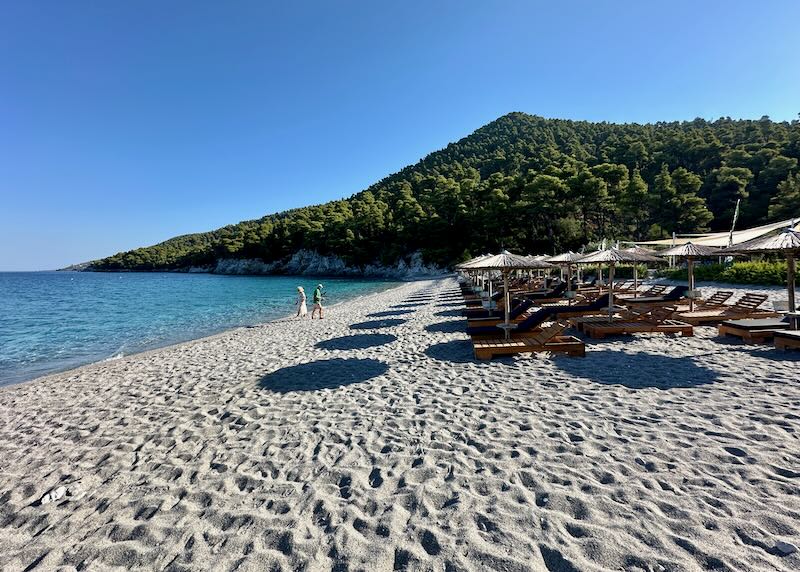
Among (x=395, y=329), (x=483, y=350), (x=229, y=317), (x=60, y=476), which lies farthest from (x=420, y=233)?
(x=60, y=476)

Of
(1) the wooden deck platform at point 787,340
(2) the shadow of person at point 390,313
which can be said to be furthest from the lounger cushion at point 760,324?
(2) the shadow of person at point 390,313

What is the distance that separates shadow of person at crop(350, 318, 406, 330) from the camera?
12.0 m

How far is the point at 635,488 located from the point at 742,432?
6.03 ft

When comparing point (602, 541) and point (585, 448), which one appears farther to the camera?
point (585, 448)

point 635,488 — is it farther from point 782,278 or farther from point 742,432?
point 782,278

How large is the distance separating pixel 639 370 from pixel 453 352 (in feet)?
11.3

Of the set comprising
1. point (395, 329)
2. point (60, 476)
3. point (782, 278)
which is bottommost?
point (782, 278)

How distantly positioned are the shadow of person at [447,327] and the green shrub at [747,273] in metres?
15.7

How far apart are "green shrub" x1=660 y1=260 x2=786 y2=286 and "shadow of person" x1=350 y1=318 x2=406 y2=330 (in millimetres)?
17489

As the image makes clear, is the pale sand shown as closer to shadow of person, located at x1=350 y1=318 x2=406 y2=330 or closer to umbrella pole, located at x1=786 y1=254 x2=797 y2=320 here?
umbrella pole, located at x1=786 y1=254 x2=797 y2=320

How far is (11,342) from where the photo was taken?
51.3 feet

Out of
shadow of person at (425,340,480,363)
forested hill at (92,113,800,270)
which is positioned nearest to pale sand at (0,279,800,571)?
shadow of person at (425,340,480,363)

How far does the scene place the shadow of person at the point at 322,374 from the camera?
20.7 ft

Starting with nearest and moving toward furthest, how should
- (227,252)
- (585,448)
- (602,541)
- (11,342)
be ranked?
(602,541) → (585,448) → (11,342) → (227,252)
